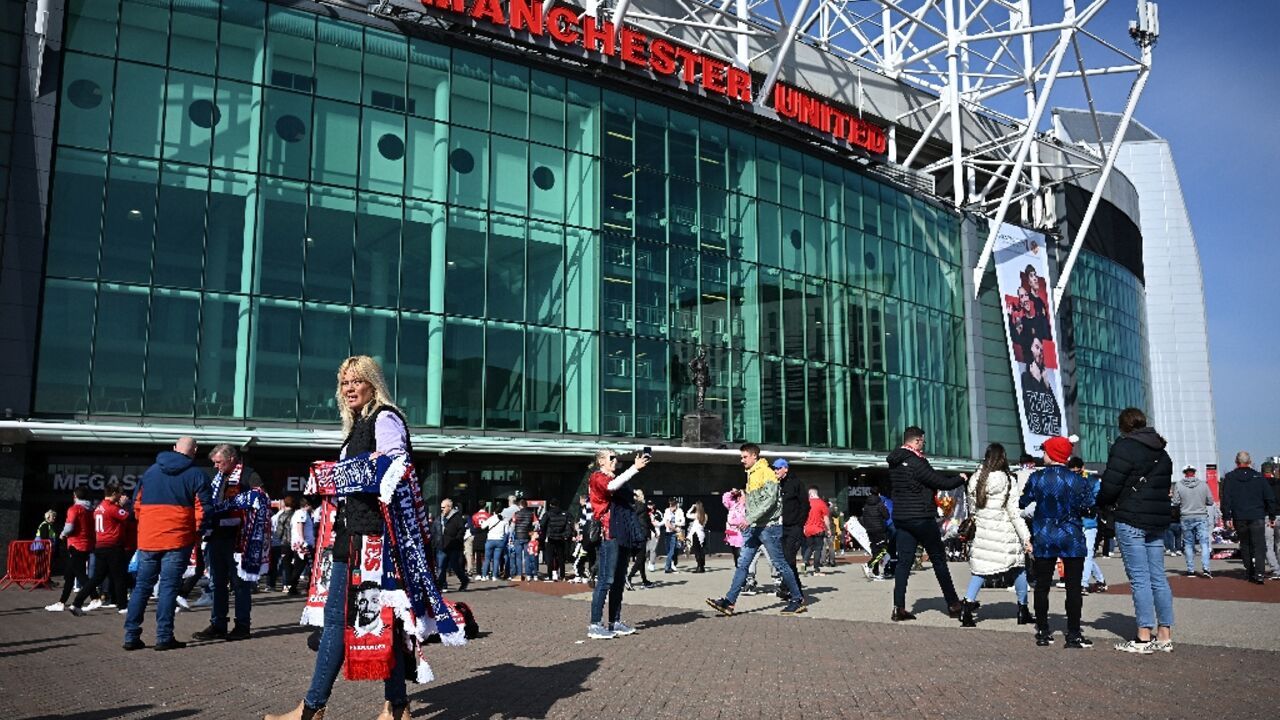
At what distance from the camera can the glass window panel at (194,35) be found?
2475 cm

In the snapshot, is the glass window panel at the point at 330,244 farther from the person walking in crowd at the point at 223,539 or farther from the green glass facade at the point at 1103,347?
the green glass facade at the point at 1103,347

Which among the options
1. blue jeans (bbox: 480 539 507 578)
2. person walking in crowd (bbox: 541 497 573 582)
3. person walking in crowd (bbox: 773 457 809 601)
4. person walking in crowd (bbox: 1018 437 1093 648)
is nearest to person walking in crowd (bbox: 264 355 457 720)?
person walking in crowd (bbox: 1018 437 1093 648)

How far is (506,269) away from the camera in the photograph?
28969 mm

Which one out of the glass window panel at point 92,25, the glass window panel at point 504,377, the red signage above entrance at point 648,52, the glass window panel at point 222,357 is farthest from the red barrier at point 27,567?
the red signage above entrance at point 648,52

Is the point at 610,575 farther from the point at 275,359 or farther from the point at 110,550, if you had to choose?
the point at 275,359

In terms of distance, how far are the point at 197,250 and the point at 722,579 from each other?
49.3ft

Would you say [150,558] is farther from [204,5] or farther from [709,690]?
[204,5]

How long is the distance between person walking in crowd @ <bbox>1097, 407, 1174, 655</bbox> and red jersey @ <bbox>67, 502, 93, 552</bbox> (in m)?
12.3

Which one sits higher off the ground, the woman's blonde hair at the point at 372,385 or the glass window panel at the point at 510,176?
the glass window panel at the point at 510,176

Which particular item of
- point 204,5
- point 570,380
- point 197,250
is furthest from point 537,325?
point 204,5

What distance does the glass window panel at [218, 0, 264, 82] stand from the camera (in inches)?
1000

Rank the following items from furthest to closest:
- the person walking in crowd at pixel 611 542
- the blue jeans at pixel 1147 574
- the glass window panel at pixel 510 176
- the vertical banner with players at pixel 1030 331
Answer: the vertical banner with players at pixel 1030 331
the glass window panel at pixel 510 176
the person walking in crowd at pixel 611 542
the blue jeans at pixel 1147 574

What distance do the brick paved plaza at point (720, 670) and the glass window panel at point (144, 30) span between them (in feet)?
55.8

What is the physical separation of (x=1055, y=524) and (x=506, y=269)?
72.7ft
